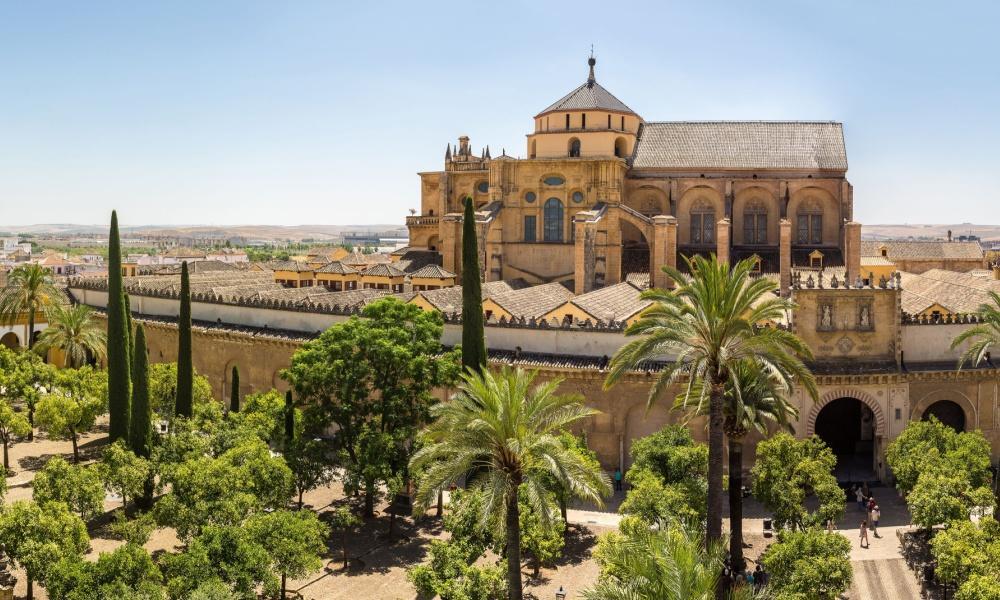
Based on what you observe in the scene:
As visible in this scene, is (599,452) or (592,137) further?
(592,137)

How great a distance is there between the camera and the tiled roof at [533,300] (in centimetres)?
3550

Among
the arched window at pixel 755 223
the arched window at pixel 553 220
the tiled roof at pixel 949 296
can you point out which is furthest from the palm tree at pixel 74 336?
the tiled roof at pixel 949 296

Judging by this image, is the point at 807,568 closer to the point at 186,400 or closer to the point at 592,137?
the point at 186,400

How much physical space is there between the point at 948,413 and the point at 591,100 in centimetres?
2555

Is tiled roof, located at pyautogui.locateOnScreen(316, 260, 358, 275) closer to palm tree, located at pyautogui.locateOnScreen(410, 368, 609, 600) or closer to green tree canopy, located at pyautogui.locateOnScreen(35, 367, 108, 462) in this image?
green tree canopy, located at pyautogui.locateOnScreen(35, 367, 108, 462)

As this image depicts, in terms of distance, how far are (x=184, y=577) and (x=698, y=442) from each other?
1835 cm

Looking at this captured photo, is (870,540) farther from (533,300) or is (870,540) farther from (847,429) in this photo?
(533,300)

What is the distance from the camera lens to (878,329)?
30.6 metres

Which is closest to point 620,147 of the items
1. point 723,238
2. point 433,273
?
point 723,238

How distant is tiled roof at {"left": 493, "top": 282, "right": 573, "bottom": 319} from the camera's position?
116 feet

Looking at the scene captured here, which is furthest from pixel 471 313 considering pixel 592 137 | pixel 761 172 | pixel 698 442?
pixel 761 172

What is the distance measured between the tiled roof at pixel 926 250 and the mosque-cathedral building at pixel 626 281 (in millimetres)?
21879

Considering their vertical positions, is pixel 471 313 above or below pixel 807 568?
above

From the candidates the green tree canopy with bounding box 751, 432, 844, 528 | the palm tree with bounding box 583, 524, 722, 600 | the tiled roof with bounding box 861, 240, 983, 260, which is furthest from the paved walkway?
the tiled roof with bounding box 861, 240, 983, 260
